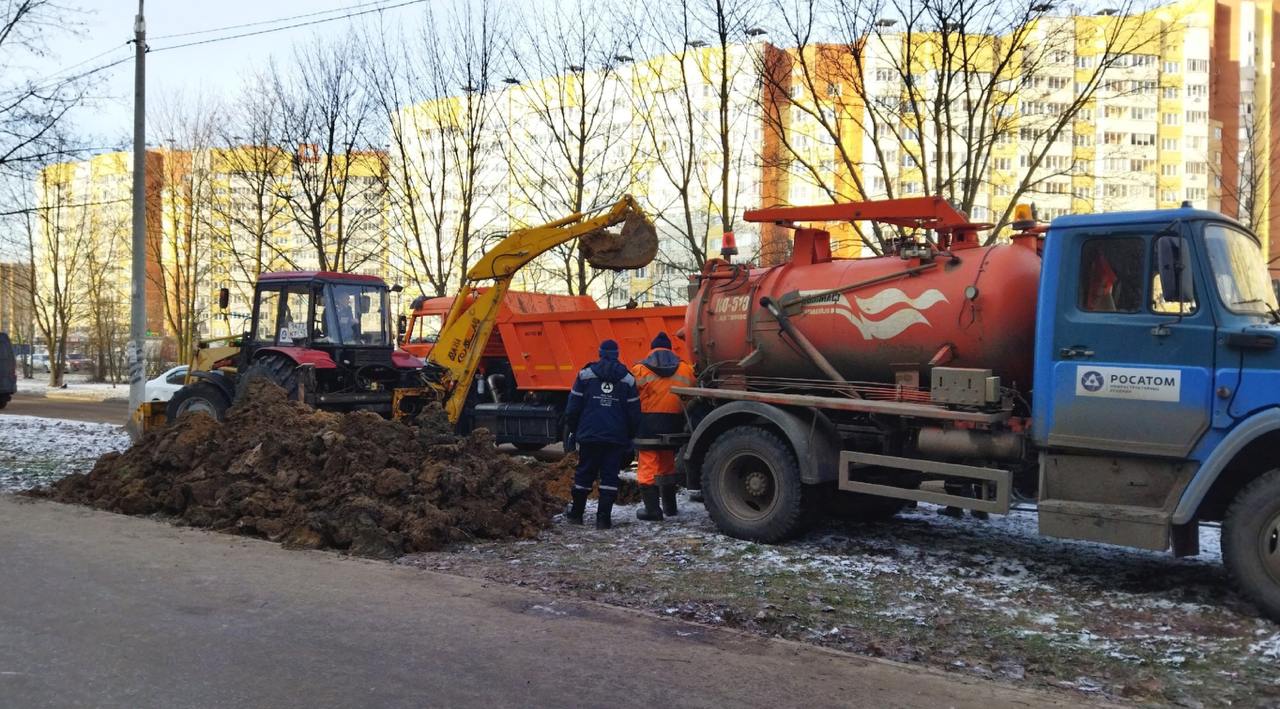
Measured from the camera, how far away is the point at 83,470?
1287 centimetres

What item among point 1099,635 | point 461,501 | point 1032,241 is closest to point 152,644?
point 461,501

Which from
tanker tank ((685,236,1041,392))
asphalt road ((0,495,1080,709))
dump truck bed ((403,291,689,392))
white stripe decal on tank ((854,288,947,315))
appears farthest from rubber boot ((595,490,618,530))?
dump truck bed ((403,291,689,392))

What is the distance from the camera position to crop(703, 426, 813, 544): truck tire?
28.1 feet

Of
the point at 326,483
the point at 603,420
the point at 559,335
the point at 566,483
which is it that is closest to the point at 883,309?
the point at 603,420

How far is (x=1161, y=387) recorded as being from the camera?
674 cm

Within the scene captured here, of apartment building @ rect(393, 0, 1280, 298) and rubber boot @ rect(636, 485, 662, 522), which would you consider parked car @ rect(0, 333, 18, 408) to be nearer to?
apartment building @ rect(393, 0, 1280, 298)

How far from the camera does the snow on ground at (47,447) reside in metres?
12.6

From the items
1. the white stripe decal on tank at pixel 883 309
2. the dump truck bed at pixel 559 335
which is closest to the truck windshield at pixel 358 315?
the dump truck bed at pixel 559 335

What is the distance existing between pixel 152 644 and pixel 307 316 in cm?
910

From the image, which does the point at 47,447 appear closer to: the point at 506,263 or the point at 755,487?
the point at 506,263

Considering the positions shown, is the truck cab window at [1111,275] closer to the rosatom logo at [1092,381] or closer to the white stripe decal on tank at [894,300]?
the rosatom logo at [1092,381]

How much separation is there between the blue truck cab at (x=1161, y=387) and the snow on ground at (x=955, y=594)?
57cm

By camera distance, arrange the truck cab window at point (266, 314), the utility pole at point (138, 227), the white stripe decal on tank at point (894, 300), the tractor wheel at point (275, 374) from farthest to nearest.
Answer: the utility pole at point (138, 227)
the truck cab window at point (266, 314)
the tractor wheel at point (275, 374)
the white stripe decal on tank at point (894, 300)

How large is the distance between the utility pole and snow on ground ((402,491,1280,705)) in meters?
10.6
